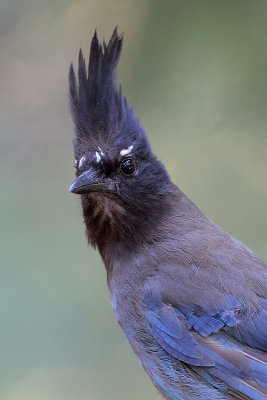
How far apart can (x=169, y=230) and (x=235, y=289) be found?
0.45 m

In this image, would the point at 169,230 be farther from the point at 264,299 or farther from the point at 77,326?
the point at 77,326

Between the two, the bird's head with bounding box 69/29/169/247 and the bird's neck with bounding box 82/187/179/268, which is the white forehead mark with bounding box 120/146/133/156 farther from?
the bird's neck with bounding box 82/187/179/268

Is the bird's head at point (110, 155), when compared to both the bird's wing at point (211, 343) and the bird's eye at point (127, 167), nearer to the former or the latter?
the bird's eye at point (127, 167)

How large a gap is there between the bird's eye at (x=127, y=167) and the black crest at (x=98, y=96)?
0.45ft

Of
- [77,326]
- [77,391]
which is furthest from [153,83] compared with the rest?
[77,391]

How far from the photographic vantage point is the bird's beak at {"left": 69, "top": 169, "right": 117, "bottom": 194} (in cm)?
292

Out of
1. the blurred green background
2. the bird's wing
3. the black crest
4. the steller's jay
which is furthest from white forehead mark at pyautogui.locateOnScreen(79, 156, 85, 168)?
the blurred green background

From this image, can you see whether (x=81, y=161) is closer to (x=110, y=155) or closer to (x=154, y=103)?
(x=110, y=155)

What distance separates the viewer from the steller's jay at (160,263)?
108 inches

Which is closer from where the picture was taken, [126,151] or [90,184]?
[90,184]

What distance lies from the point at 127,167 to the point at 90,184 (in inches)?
8.9

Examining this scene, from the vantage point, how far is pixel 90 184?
296 centimetres

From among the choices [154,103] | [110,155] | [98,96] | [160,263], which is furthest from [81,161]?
[154,103]

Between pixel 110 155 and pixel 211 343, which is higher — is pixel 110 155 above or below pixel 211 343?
above
